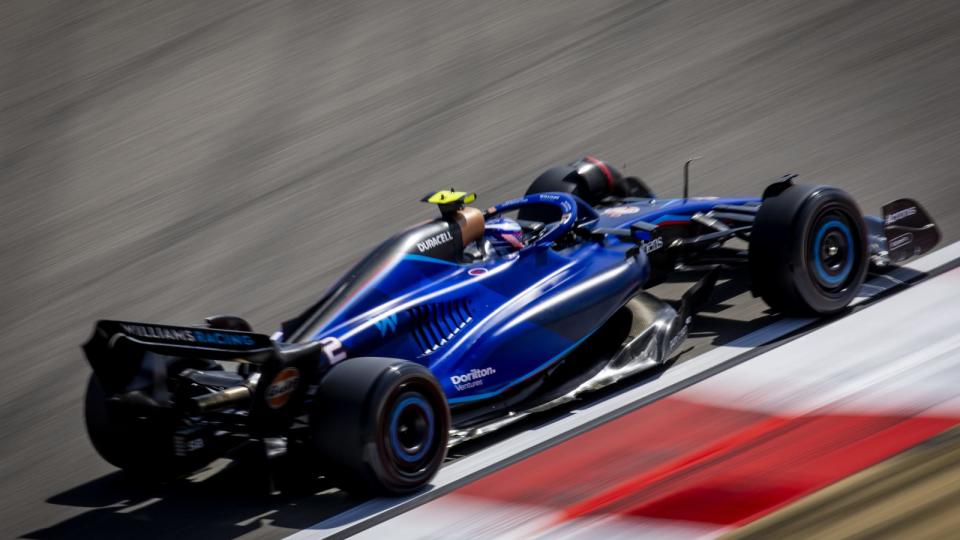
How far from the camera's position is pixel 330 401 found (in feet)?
19.3

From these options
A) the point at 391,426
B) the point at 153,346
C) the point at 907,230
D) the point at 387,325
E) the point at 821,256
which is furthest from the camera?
the point at 907,230

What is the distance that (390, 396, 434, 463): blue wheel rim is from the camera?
5.94 m

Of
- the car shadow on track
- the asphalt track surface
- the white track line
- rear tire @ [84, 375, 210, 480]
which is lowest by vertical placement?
the white track line

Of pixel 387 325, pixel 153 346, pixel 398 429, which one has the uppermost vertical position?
pixel 153 346

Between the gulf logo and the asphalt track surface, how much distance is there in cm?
185

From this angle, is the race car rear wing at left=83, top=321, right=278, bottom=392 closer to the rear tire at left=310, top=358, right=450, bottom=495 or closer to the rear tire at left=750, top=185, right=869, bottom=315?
the rear tire at left=310, top=358, right=450, bottom=495

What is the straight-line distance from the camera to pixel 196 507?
6.34 metres

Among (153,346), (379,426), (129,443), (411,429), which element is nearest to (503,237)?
(411,429)

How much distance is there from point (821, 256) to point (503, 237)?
1826 millimetres

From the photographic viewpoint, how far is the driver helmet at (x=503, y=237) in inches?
291

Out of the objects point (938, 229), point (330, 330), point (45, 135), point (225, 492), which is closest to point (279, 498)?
point (225, 492)

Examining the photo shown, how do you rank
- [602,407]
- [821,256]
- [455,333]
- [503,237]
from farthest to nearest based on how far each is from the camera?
[821,256], [503,237], [602,407], [455,333]

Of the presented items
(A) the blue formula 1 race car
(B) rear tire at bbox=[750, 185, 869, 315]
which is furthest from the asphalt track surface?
(A) the blue formula 1 race car

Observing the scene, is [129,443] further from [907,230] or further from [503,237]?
[907,230]
